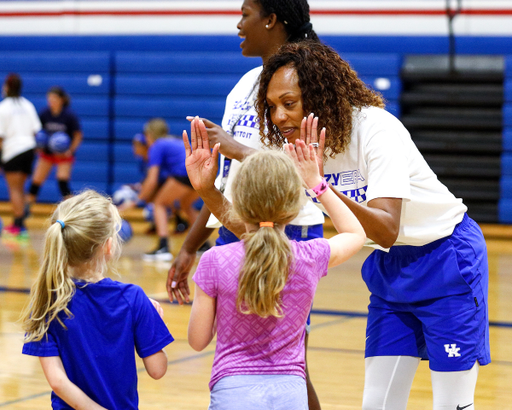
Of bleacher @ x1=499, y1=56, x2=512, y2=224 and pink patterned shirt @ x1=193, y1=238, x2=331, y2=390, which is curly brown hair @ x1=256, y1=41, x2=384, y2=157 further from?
bleacher @ x1=499, y1=56, x2=512, y2=224

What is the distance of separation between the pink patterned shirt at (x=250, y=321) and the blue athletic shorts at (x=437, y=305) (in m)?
0.48

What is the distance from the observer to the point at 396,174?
178 cm

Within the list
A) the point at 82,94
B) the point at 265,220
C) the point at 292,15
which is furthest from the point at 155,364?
the point at 82,94

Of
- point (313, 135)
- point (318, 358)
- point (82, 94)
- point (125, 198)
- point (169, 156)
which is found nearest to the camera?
point (313, 135)

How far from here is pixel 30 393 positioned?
2.82 metres

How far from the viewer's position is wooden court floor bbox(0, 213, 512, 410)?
2811 mm

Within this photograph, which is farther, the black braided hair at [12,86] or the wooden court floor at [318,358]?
the black braided hair at [12,86]

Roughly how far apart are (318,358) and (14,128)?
17.4 ft

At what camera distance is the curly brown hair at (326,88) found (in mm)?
1862

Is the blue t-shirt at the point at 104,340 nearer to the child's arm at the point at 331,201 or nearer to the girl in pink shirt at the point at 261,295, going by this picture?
the girl in pink shirt at the point at 261,295

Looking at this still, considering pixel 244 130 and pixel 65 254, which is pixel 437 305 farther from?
pixel 65 254

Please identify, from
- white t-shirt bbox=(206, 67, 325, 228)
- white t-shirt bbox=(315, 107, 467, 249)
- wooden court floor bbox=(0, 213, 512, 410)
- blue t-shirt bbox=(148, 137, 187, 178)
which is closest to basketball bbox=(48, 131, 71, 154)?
blue t-shirt bbox=(148, 137, 187, 178)

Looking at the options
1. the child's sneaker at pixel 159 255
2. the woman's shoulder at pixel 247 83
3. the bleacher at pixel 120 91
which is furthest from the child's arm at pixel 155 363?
the bleacher at pixel 120 91

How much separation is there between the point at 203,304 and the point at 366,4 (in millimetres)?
7963
